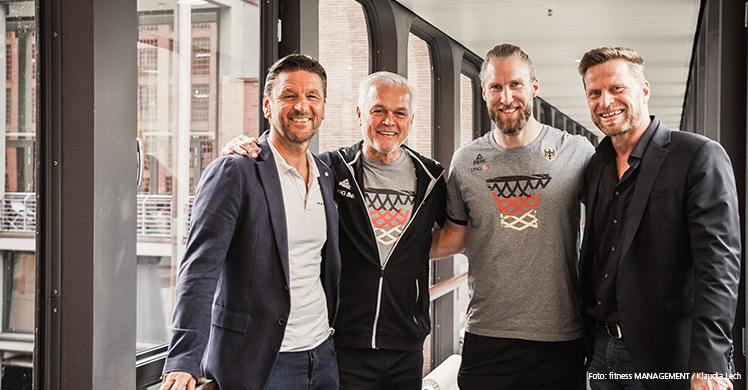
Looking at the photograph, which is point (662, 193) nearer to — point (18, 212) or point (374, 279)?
point (374, 279)

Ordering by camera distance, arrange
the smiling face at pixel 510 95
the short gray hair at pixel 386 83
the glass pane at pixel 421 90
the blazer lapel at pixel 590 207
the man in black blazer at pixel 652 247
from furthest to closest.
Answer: the glass pane at pixel 421 90, the short gray hair at pixel 386 83, the smiling face at pixel 510 95, the blazer lapel at pixel 590 207, the man in black blazer at pixel 652 247

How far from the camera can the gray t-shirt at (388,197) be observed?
7.77 ft

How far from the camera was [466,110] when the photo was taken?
7.54 meters

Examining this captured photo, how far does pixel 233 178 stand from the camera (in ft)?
5.80

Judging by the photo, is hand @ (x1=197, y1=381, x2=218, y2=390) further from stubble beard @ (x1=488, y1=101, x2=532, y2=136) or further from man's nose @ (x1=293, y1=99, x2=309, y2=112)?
stubble beard @ (x1=488, y1=101, x2=532, y2=136)

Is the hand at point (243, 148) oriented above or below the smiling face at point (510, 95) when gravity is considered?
below

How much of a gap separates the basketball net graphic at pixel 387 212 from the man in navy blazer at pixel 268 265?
29 centimetres

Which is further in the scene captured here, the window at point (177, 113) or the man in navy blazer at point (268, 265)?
the window at point (177, 113)

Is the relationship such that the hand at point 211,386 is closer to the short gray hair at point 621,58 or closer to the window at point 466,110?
the short gray hair at point 621,58

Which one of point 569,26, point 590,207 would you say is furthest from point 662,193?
point 569,26

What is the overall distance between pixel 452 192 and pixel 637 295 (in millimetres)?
837

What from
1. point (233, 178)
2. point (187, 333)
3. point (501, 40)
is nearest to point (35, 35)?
point (233, 178)

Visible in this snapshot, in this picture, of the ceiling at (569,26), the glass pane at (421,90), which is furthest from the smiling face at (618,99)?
the glass pane at (421,90)

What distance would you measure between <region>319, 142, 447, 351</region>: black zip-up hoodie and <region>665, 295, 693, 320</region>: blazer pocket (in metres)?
0.90
